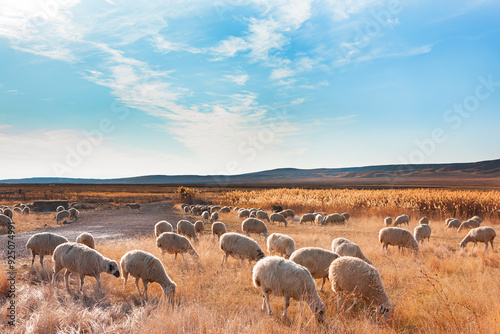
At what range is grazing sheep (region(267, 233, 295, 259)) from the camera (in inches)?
439

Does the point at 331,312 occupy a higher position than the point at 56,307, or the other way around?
the point at 56,307

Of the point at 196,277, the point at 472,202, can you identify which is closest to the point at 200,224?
the point at 196,277

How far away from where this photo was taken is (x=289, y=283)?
6.41 metres

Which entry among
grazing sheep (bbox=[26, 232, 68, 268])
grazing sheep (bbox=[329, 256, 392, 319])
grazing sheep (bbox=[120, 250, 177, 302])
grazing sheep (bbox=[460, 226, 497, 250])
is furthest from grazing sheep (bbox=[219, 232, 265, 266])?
grazing sheep (bbox=[460, 226, 497, 250])

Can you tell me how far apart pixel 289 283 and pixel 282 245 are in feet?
16.1

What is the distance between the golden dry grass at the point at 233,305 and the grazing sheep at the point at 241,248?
407 mm

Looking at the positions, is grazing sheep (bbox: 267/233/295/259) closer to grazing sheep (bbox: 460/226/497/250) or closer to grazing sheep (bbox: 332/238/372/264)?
grazing sheep (bbox: 332/238/372/264)

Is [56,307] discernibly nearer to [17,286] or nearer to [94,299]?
[94,299]

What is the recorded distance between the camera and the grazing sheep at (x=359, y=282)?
21.8 feet

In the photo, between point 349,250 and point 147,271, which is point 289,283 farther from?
point 349,250

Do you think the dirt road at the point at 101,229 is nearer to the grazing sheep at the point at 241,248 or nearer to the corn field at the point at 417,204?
the grazing sheep at the point at 241,248

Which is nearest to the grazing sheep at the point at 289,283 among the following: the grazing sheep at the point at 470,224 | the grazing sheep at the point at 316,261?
the grazing sheep at the point at 316,261

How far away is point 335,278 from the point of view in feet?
23.0

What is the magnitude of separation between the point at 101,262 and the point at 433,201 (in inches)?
1115
